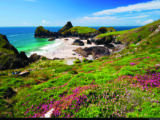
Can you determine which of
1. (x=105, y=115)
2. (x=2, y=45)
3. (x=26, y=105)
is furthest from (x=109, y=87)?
(x=2, y=45)

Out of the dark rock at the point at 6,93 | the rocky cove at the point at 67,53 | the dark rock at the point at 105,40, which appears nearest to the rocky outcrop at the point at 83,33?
the rocky cove at the point at 67,53

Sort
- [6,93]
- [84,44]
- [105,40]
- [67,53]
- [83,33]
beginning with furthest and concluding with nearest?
[83,33] → [84,44] → [105,40] → [67,53] → [6,93]

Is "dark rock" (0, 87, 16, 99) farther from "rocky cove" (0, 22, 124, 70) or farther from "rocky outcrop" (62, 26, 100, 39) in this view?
"rocky outcrop" (62, 26, 100, 39)

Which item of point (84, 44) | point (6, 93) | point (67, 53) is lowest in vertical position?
point (6, 93)

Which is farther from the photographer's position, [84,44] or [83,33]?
[83,33]

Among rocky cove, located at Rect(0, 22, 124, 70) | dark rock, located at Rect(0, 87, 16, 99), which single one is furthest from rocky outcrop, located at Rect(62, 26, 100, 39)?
dark rock, located at Rect(0, 87, 16, 99)

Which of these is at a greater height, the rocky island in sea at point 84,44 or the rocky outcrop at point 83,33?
the rocky outcrop at point 83,33

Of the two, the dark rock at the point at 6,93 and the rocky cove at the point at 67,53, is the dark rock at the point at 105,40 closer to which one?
the rocky cove at the point at 67,53

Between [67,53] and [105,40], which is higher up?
[105,40]

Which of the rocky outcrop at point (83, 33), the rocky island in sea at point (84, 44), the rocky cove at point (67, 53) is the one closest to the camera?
the rocky cove at point (67, 53)

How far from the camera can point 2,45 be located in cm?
3906

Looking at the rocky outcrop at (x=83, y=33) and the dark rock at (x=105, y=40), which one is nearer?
the dark rock at (x=105, y=40)

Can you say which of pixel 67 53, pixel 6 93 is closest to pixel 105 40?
pixel 67 53

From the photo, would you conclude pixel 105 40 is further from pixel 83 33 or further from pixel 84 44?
pixel 83 33
